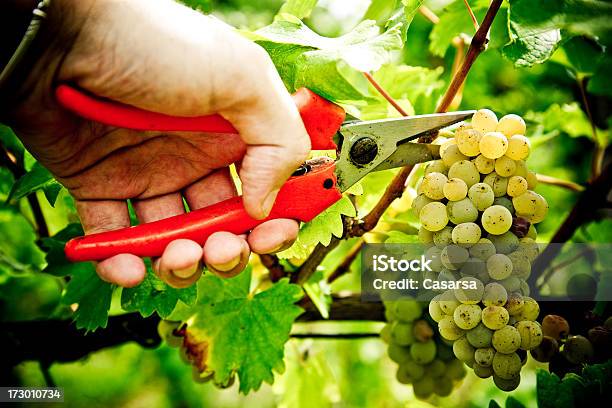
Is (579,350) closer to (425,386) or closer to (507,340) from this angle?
(507,340)

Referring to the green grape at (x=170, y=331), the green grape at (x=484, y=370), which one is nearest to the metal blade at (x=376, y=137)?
the green grape at (x=484, y=370)

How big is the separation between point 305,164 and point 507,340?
373 millimetres

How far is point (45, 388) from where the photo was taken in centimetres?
137

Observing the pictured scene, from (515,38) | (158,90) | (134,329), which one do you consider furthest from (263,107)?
(134,329)

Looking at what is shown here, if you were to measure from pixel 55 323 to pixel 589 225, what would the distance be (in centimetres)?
119

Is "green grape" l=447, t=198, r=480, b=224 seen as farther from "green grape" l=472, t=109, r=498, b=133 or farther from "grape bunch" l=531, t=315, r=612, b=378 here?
"grape bunch" l=531, t=315, r=612, b=378

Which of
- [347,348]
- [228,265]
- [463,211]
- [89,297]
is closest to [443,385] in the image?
[463,211]

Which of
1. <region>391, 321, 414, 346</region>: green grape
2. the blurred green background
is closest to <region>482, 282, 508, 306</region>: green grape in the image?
<region>391, 321, 414, 346</region>: green grape

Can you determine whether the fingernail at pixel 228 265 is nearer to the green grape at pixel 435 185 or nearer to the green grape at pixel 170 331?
the green grape at pixel 435 185

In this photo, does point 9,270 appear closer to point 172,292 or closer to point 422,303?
point 172,292

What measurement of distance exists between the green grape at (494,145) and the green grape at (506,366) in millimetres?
277

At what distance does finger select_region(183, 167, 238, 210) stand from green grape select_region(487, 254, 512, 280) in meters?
0.42

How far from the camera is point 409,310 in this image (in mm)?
1148

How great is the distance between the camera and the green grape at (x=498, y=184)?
888 millimetres
